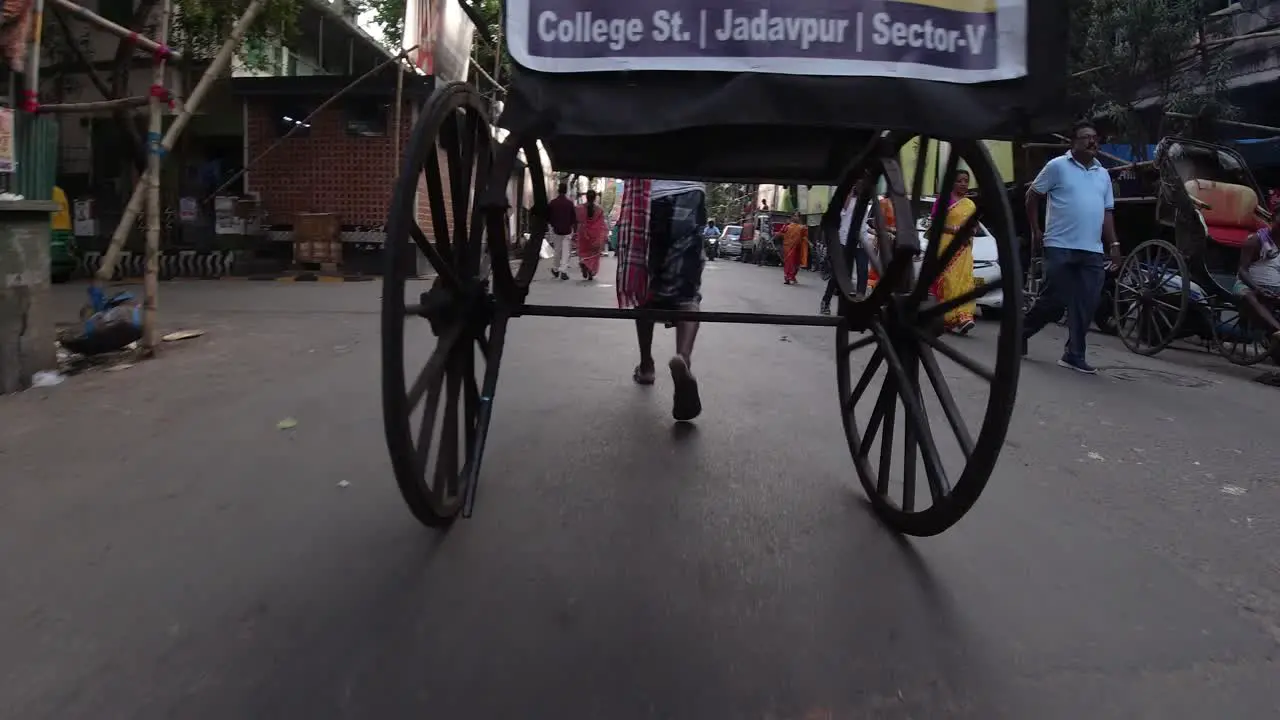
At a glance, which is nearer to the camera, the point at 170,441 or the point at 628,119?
the point at 628,119

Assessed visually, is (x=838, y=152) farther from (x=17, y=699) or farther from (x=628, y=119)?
(x=17, y=699)

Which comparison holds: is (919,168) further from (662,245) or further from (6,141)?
(6,141)

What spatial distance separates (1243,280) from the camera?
277 inches

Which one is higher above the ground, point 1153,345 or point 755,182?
point 755,182

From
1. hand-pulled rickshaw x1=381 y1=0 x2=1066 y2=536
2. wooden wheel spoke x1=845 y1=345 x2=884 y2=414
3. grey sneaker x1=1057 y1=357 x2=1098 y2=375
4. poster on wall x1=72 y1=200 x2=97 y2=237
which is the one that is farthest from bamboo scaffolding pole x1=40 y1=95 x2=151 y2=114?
poster on wall x1=72 y1=200 x2=97 y2=237

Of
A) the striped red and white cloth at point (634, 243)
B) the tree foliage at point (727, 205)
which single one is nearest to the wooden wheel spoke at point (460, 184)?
the striped red and white cloth at point (634, 243)

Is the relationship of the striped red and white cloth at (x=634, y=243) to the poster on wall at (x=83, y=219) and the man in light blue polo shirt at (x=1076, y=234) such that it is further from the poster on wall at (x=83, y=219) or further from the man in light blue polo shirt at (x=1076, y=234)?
the poster on wall at (x=83, y=219)

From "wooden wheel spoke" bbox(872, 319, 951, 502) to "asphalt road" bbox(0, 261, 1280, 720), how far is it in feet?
0.91

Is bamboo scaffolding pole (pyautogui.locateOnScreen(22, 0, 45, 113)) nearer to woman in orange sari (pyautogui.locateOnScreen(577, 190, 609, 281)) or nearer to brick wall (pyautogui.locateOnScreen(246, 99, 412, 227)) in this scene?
woman in orange sari (pyautogui.locateOnScreen(577, 190, 609, 281))

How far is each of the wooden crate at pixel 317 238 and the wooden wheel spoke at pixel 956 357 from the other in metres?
14.2

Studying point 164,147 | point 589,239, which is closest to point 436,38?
point 589,239

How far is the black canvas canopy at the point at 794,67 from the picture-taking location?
2074 millimetres

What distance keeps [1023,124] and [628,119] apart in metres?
0.90

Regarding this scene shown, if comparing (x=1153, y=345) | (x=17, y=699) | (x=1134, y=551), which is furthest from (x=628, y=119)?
(x=1153, y=345)
